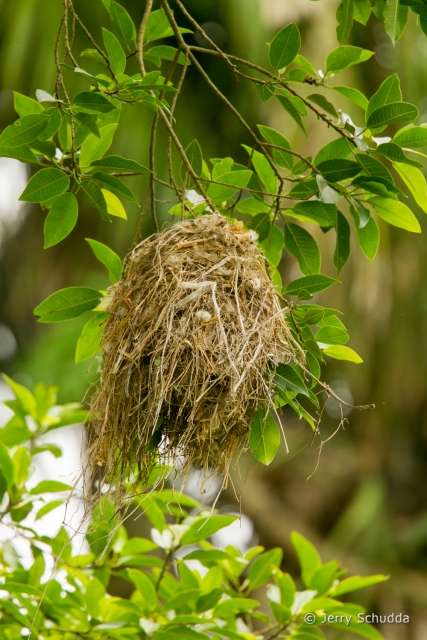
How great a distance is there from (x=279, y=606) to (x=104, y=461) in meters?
0.69

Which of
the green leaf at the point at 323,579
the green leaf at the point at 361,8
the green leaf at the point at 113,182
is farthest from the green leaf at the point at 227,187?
the green leaf at the point at 323,579

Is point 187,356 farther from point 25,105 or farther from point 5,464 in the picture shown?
point 5,464

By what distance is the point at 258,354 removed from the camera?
1.20m

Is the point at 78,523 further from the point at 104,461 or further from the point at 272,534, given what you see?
the point at 272,534

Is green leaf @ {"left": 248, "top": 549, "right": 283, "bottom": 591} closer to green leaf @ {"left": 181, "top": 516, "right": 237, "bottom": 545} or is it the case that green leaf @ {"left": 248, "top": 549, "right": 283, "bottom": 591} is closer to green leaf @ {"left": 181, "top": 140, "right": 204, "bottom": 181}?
green leaf @ {"left": 181, "top": 516, "right": 237, "bottom": 545}

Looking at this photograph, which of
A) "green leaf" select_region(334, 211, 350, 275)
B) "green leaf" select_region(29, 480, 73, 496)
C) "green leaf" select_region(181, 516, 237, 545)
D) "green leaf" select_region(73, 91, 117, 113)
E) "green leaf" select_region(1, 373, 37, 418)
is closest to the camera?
"green leaf" select_region(73, 91, 117, 113)

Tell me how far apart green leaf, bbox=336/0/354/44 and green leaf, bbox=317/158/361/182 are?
11.6 inches

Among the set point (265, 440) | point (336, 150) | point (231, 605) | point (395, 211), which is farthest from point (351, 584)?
point (336, 150)

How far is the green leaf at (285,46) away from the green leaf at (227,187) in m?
0.23

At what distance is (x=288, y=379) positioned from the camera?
122cm

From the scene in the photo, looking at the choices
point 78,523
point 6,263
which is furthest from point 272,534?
point 78,523

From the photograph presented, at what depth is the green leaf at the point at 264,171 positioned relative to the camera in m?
1.54

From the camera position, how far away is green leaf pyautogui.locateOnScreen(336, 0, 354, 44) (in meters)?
1.49

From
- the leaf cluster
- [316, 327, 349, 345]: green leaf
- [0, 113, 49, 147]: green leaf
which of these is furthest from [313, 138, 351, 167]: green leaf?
the leaf cluster
